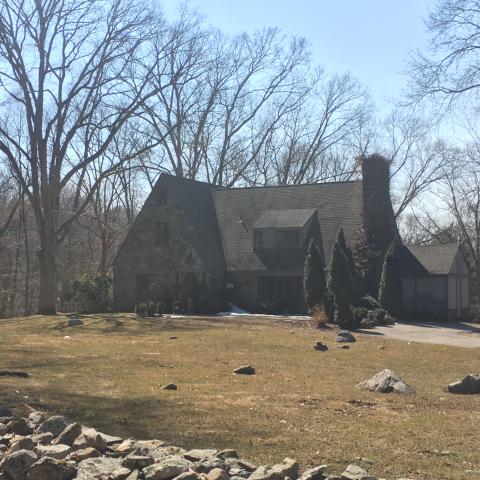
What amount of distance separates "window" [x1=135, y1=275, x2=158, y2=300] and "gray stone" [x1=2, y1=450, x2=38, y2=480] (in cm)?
2954

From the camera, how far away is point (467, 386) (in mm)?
11297

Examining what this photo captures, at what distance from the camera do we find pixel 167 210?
117 feet

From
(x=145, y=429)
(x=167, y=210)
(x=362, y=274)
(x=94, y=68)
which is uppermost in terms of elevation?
(x=94, y=68)

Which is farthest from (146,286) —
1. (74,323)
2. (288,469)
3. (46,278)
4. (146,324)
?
(288,469)

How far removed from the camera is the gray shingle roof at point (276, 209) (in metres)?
34.4

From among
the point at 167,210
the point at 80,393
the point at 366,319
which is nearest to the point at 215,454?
the point at 80,393

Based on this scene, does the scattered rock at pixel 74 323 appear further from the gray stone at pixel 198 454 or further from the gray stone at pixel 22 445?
the gray stone at pixel 198 454

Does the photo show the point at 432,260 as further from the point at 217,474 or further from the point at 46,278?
the point at 217,474

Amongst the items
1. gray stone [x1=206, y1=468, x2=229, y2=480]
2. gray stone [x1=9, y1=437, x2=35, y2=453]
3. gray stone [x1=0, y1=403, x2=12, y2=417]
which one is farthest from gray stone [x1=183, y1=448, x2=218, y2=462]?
gray stone [x1=0, y1=403, x2=12, y2=417]

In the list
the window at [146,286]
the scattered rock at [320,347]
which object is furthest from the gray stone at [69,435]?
the window at [146,286]

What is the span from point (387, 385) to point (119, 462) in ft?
19.8

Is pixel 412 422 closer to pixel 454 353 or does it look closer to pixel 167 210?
pixel 454 353

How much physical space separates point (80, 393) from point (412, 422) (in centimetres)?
508

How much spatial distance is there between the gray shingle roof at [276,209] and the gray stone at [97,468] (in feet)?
90.3
